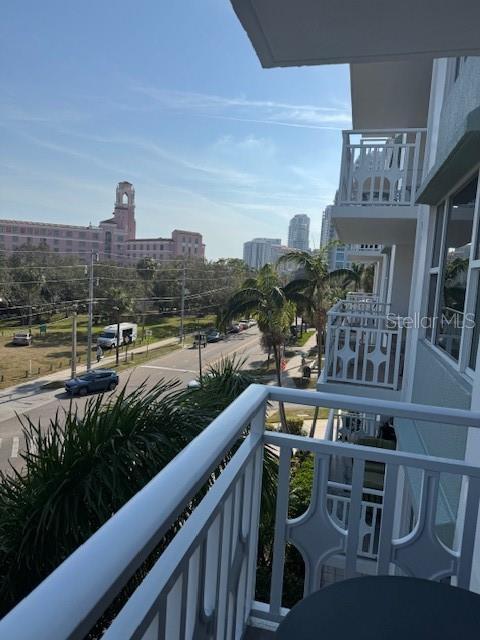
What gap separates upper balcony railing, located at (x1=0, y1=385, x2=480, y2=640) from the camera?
517mm

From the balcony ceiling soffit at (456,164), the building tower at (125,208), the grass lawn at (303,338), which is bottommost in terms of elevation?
the grass lawn at (303,338)

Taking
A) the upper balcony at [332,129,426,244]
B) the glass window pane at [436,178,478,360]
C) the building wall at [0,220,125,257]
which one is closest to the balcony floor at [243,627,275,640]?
the glass window pane at [436,178,478,360]

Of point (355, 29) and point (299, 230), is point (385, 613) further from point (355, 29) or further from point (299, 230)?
point (299, 230)

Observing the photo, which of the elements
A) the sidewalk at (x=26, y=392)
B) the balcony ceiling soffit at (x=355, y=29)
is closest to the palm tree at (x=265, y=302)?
the sidewalk at (x=26, y=392)

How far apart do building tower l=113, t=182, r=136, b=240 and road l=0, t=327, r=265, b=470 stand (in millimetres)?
48606

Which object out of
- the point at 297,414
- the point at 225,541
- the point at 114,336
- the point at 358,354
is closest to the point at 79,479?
the point at 225,541

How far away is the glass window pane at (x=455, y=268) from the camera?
3236mm

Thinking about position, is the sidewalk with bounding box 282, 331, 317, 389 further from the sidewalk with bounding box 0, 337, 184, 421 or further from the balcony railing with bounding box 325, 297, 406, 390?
the balcony railing with bounding box 325, 297, 406, 390

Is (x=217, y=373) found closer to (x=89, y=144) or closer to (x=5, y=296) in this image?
(x=5, y=296)

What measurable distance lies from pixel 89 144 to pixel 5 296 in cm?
2104

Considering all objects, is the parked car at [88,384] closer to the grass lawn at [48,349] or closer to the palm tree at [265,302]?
the grass lawn at [48,349]

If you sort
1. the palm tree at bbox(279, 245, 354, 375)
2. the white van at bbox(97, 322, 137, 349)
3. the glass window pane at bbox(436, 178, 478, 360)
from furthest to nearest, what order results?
the white van at bbox(97, 322, 137, 349)
the palm tree at bbox(279, 245, 354, 375)
the glass window pane at bbox(436, 178, 478, 360)

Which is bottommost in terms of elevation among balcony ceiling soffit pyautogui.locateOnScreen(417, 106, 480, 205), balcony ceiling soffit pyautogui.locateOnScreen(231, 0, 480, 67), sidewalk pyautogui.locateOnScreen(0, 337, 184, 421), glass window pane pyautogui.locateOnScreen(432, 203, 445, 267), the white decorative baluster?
sidewalk pyautogui.locateOnScreen(0, 337, 184, 421)

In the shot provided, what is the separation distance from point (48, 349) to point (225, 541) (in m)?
33.2
